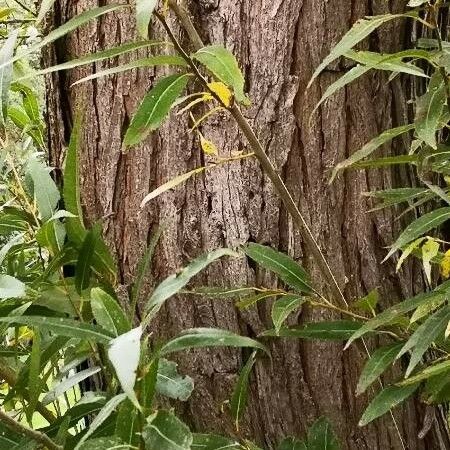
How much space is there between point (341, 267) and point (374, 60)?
0.34m

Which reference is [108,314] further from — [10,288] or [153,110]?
[153,110]

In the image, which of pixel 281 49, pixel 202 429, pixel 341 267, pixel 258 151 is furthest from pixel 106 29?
pixel 202 429

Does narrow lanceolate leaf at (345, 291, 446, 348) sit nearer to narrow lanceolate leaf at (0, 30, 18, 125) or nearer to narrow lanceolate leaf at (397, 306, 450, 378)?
narrow lanceolate leaf at (397, 306, 450, 378)

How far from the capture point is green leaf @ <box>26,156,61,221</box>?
0.93m

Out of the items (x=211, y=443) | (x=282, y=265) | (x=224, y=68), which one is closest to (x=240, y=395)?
(x=211, y=443)

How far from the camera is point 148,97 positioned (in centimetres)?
77

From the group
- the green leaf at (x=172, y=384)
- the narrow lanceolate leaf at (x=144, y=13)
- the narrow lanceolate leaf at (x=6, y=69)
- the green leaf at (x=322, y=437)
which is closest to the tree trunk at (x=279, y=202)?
the green leaf at (x=322, y=437)

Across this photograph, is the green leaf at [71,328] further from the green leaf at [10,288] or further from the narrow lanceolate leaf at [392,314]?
the narrow lanceolate leaf at [392,314]

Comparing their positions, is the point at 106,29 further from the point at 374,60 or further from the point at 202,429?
the point at 202,429

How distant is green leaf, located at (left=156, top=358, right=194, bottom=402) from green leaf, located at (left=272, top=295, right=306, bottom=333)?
5.1 inches

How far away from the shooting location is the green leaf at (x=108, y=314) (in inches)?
30.6

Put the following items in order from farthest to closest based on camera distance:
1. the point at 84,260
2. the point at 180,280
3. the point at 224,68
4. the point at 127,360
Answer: the point at 84,260 → the point at 180,280 → the point at 224,68 → the point at 127,360

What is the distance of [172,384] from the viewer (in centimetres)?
87

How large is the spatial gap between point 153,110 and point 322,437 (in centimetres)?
50
